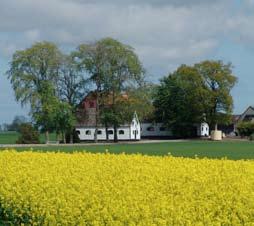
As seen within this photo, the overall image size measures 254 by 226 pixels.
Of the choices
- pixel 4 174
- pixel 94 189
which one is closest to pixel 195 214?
pixel 94 189

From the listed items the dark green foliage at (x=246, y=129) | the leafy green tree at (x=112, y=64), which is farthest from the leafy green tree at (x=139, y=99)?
the dark green foliage at (x=246, y=129)

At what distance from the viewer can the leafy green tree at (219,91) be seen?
3999 inches

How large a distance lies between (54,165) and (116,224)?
628cm

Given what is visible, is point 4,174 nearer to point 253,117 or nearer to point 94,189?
point 94,189

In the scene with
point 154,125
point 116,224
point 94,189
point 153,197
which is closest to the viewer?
point 116,224

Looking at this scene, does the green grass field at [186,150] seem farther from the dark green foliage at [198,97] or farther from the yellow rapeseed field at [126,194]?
the dark green foliage at [198,97]

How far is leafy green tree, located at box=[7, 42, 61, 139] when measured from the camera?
82375 millimetres

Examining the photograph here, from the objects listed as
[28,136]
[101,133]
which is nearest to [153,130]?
[101,133]

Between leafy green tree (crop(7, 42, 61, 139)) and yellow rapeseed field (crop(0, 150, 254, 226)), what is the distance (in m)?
70.5

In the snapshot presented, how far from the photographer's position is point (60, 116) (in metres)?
82.0

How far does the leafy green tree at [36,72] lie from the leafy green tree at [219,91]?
29835 millimetres

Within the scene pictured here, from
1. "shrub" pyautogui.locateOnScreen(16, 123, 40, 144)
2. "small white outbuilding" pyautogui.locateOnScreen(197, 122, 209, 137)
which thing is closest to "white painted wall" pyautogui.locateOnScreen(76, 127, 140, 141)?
"small white outbuilding" pyautogui.locateOnScreen(197, 122, 209, 137)

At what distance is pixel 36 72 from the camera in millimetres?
83125

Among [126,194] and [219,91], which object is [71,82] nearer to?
[219,91]
